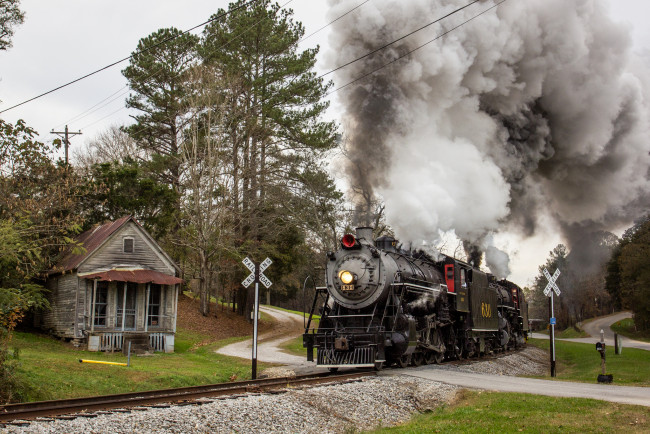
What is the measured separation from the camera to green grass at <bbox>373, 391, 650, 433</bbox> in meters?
8.89

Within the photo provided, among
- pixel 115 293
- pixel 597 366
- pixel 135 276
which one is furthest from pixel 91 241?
pixel 597 366

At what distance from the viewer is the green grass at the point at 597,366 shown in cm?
1772

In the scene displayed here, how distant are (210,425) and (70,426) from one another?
183 cm

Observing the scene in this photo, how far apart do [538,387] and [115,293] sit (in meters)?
18.8

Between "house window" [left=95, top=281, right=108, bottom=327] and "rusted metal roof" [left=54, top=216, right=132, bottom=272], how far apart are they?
1.43 metres

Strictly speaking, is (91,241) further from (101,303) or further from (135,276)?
(135,276)

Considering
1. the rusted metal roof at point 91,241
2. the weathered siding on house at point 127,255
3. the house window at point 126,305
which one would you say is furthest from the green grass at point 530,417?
the rusted metal roof at point 91,241

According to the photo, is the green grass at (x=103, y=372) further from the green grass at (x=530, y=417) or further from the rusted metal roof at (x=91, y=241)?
the green grass at (x=530, y=417)

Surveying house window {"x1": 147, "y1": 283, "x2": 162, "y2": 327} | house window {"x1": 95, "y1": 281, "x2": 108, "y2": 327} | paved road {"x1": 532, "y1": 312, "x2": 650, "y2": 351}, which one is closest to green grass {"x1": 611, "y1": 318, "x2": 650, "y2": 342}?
paved road {"x1": 532, "y1": 312, "x2": 650, "y2": 351}

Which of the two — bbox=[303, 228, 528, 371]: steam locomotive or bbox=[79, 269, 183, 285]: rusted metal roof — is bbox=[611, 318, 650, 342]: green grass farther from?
bbox=[79, 269, 183, 285]: rusted metal roof

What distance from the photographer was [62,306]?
86.6 ft

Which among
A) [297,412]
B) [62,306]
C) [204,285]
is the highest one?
[204,285]

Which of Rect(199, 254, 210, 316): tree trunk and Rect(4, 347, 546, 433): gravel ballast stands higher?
Rect(199, 254, 210, 316): tree trunk

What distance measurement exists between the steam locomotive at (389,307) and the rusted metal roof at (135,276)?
35.7ft
